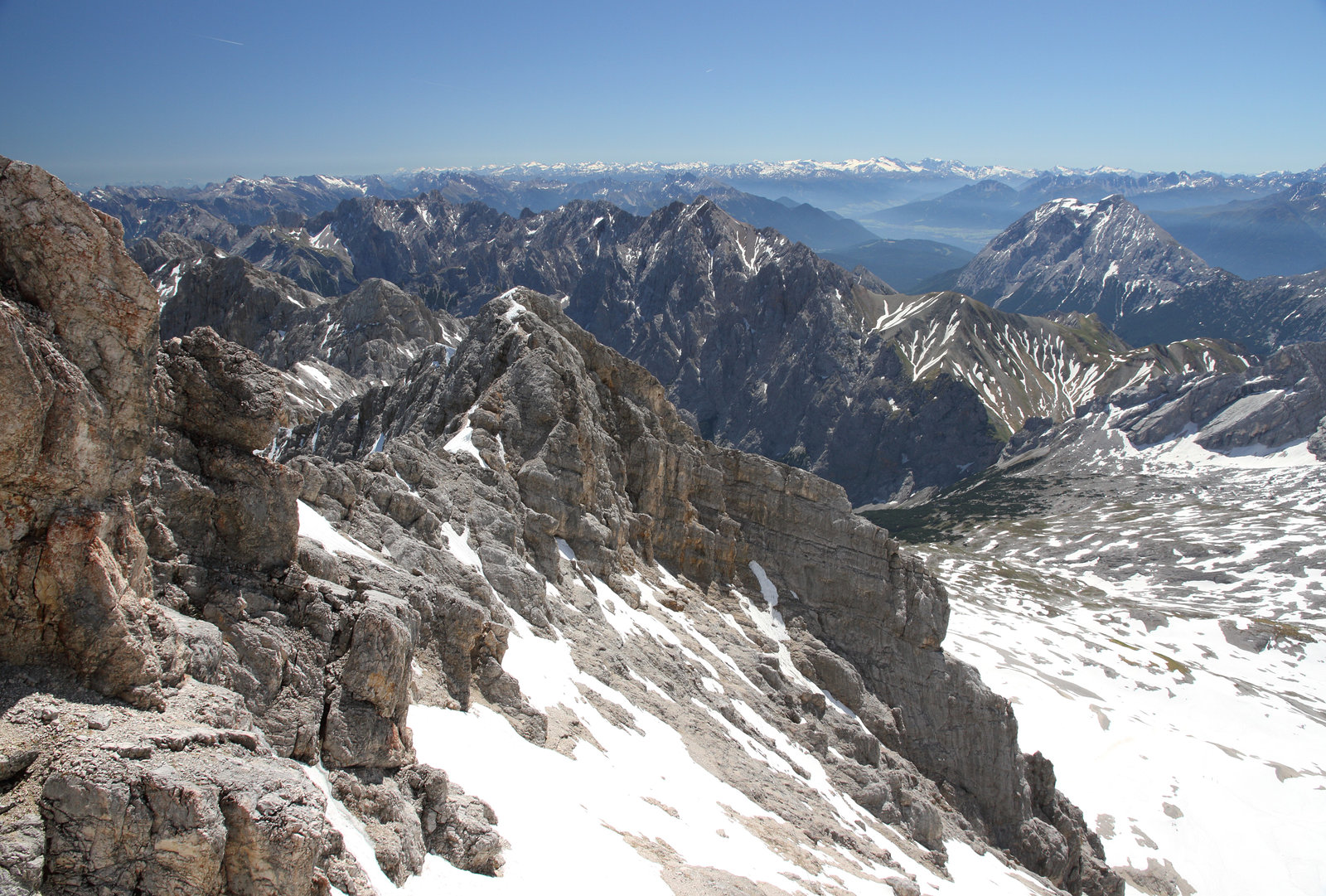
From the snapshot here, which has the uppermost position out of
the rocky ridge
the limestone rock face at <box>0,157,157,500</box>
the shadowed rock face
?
the limestone rock face at <box>0,157,157,500</box>

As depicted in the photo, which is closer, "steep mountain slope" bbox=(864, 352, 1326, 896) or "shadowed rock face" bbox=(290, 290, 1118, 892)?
"shadowed rock face" bbox=(290, 290, 1118, 892)

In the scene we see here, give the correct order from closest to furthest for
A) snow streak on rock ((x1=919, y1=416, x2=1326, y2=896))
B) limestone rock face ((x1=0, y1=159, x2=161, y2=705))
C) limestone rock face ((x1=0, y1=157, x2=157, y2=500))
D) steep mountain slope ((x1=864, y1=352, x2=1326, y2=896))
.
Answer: limestone rock face ((x1=0, y1=159, x2=161, y2=705))
limestone rock face ((x1=0, y1=157, x2=157, y2=500))
steep mountain slope ((x1=864, y1=352, x2=1326, y2=896))
snow streak on rock ((x1=919, y1=416, x2=1326, y2=896))

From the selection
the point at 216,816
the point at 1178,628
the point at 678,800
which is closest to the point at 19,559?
the point at 216,816

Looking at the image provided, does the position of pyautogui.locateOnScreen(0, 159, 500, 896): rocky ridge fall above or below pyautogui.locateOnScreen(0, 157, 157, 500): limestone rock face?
below

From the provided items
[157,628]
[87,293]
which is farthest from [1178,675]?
[87,293]

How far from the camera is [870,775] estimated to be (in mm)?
42094

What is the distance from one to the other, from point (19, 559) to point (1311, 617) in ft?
605

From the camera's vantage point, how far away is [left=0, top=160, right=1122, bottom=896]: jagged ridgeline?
446 inches

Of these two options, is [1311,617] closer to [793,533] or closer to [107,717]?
[793,533]

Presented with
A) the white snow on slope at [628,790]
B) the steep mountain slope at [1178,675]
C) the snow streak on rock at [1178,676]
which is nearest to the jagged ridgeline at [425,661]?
the white snow on slope at [628,790]

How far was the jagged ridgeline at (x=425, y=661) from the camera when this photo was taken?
11328mm

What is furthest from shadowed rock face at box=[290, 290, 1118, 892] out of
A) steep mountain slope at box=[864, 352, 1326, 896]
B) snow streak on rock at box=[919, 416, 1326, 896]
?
steep mountain slope at box=[864, 352, 1326, 896]

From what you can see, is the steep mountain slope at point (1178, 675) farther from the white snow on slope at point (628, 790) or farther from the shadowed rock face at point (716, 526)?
the white snow on slope at point (628, 790)

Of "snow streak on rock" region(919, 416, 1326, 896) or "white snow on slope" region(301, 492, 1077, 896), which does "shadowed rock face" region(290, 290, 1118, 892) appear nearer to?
"white snow on slope" region(301, 492, 1077, 896)
